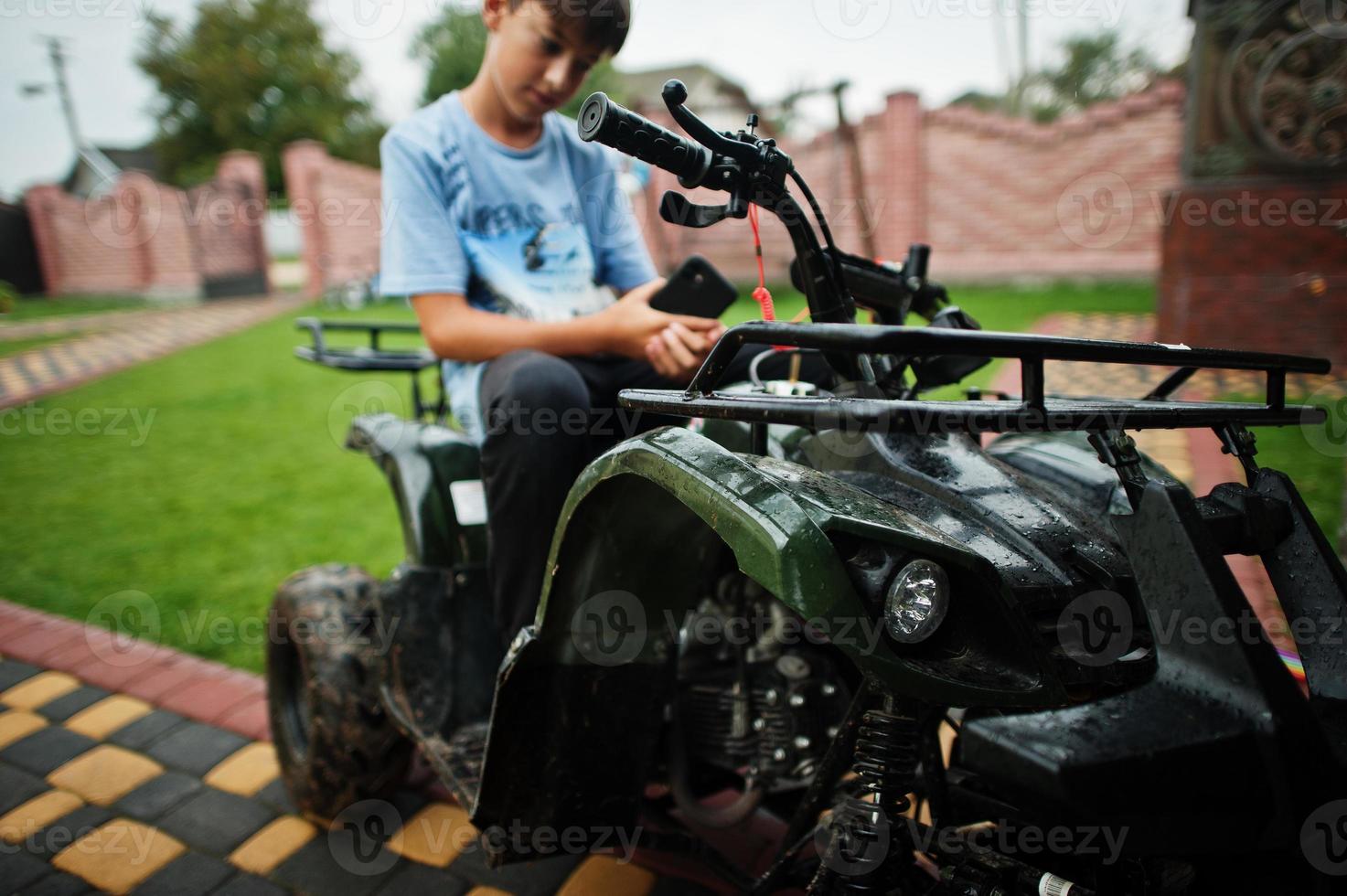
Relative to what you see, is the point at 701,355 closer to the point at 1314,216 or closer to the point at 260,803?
the point at 260,803

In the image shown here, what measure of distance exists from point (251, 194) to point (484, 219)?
66.3ft

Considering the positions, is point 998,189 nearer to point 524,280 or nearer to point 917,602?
point 524,280

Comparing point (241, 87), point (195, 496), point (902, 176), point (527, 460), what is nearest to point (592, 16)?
point (527, 460)

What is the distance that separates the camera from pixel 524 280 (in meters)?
2.35

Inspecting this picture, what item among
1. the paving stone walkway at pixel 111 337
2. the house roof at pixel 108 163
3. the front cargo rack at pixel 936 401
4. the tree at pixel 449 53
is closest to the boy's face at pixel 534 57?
the front cargo rack at pixel 936 401

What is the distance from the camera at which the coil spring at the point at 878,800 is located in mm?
1201

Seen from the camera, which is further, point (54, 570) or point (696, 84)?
point (696, 84)

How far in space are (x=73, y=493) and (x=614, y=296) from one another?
207 inches

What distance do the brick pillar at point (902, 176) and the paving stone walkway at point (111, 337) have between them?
450 inches

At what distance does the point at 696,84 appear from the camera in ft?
112

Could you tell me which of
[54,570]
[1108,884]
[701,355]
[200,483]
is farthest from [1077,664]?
[200,483]

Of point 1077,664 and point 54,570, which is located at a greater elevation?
point 1077,664

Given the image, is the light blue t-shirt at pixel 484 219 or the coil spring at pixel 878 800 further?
the light blue t-shirt at pixel 484 219

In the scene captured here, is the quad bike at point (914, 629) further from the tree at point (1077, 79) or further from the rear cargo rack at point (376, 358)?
the tree at point (1077, 79)
